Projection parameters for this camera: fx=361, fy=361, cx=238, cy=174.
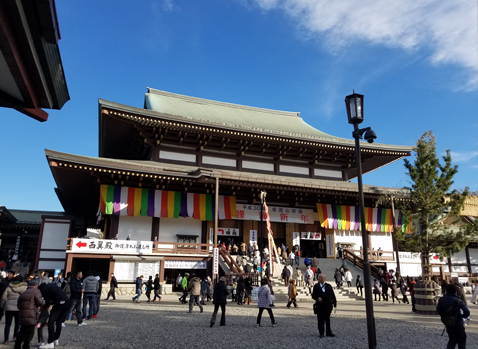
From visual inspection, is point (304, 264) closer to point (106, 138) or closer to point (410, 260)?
point (410, 260)

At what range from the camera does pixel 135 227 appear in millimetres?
22844

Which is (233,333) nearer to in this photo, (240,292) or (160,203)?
(240,292)

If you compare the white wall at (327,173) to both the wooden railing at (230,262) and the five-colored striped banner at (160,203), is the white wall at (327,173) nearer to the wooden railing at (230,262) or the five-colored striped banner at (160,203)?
the five-colored striped banner at (160,203)

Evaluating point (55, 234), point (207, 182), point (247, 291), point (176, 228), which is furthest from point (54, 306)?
point (55, 234)

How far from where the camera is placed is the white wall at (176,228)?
23359mm

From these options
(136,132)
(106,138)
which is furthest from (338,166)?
(106,138)

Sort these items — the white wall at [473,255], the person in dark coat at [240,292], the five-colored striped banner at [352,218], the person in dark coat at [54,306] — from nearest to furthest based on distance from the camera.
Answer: the person in dark coat at [54,306] < the person in dark coat at [240,292] < the five-colored striped banner at [352,218] < the white wall at [473,255]

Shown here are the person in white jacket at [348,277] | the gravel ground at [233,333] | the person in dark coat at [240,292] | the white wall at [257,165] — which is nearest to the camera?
the gravel ground at [233,333]

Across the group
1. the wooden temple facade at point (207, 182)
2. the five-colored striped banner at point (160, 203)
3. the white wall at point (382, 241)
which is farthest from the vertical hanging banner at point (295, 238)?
the white wall at point (382, 241)

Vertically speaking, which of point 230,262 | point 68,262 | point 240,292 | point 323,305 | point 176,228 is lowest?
point 240,292

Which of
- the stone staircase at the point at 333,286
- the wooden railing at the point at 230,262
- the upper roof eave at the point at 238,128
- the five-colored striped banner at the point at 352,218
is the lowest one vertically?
the stone staircase at the point at 333,286

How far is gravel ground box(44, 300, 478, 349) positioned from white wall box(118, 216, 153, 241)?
967 cm

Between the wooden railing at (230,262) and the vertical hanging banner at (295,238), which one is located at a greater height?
the vertical hanging banner at (295,238)

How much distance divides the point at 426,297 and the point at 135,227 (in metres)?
16.5
